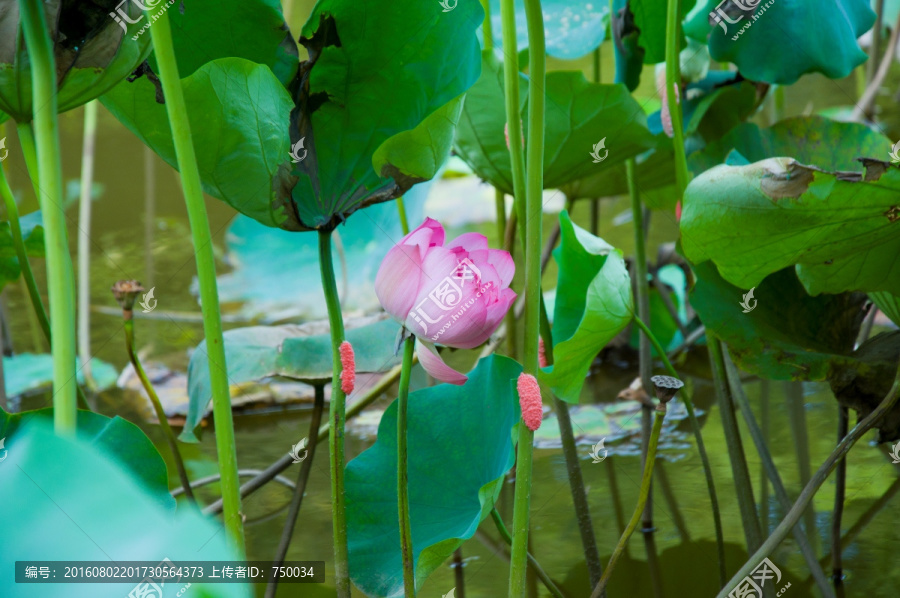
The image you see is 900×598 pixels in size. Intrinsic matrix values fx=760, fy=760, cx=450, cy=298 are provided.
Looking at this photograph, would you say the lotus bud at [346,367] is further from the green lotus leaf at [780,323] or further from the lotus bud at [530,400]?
the green lotus leaf at [780,323]

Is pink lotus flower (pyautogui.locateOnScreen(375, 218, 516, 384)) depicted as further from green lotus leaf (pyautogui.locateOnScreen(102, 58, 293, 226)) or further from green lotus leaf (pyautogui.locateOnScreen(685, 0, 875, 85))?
green lotus leaf (pyautogui.locateOnScreen(685, 0, 875, 85))

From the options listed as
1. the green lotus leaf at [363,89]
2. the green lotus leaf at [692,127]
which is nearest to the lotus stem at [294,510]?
the green lotus leaf at [363,89]

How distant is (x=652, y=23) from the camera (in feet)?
1.32

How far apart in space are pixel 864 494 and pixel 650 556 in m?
0.13

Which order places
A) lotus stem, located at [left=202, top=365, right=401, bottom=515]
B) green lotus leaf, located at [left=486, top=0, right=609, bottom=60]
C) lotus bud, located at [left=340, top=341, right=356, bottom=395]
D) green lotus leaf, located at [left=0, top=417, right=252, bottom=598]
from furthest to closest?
green lotus leaf, located at [left=486, top=0, right=609, bottom=60] → lotus stem, located at [left=202, top=365, right=401, bottom=515] → lotus bud, located at [left=340, top=341, right=356, bottom=395] → green lotus leaf, located at [left=0, top=417, right=252, bottom=598]

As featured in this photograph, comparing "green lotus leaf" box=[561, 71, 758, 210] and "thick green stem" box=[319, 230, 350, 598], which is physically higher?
"green lotus leaf" box=[561, 71, 758, 210]

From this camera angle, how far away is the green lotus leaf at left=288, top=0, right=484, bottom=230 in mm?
249

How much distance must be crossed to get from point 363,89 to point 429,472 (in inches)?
5.8

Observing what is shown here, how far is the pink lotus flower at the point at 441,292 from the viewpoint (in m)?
0.22

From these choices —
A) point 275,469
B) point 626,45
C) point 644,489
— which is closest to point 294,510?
point 275,469

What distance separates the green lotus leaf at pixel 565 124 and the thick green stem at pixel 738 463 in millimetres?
109

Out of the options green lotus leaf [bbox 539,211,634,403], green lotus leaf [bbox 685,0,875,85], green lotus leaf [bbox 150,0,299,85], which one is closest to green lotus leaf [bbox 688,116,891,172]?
green lotus leaf [bbox 685,0,875,85]

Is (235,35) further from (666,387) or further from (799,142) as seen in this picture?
(799,142)

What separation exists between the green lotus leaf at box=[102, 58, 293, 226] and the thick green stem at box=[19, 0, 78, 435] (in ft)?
0.21
